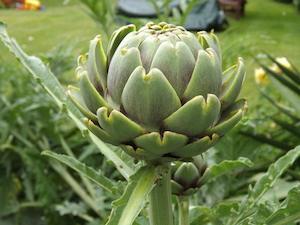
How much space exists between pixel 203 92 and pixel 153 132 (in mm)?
52

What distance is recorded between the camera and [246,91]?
13.2ft

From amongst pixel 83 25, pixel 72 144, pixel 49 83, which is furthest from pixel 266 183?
pixel 83 25

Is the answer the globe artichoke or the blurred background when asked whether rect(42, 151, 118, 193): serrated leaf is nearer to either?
the globe artichoke

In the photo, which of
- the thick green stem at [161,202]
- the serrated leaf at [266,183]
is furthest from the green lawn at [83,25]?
the thick green stem at [161,202]

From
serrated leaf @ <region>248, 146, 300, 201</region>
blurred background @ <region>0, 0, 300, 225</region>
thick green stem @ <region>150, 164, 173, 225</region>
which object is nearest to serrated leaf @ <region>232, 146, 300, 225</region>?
serrated leaf @ <region>248, 146, 300, 201</region>

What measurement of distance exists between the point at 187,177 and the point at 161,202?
101mm

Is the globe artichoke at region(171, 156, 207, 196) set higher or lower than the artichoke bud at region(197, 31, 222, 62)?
lower

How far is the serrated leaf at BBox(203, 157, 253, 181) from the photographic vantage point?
63cm

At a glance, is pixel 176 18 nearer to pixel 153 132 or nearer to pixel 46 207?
pixel 46 207

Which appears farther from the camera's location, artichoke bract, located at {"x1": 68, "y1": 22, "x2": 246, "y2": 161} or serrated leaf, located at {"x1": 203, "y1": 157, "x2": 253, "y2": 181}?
serrated leaf, located at {"x1": 203, "y1": 157, "x2": 253, "y2": 181}

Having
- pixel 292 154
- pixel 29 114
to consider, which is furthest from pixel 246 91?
pixel 292 154

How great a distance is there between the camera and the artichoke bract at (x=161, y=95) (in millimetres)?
498

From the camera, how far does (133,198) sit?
0.53 metres

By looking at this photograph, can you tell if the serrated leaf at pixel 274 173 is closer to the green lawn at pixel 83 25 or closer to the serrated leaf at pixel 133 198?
the serrated leaf at pixel 133 198
